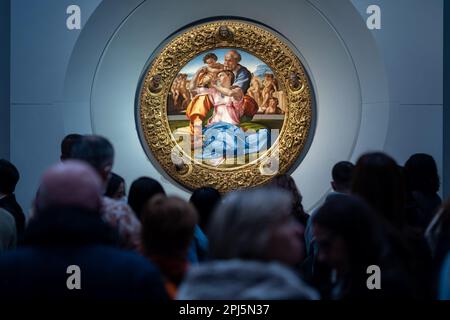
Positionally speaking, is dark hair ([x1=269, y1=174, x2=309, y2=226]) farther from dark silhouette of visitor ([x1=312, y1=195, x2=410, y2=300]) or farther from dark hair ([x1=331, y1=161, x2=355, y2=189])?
dark silhouette of visitor ([x1=312, y1=195, x2=410, y2=300])

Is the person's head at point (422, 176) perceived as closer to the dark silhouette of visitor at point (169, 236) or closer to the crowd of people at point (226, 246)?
the crowd of people at point (226, 246)

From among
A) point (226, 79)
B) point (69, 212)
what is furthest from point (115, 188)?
point (226, 79)

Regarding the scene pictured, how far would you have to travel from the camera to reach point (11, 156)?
945cm

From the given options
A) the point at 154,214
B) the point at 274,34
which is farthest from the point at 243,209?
the point at 274,34

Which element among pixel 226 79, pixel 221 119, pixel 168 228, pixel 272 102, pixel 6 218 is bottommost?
pixel 6 218

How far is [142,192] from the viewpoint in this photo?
17.2 feet

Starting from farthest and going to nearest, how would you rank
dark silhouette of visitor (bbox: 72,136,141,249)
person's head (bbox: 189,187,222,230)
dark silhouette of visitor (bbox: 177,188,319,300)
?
person's head (bbox: 189,187,222,230), dark silhouette of visitor (bbox: 72,136,141,249), dark silhouette of visitor (bbox: 177,188,319,300)

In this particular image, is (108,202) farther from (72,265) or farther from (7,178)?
(7,178)

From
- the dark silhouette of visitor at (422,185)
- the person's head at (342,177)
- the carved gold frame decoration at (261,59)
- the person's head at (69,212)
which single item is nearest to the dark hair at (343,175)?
the person's head at (342,177)

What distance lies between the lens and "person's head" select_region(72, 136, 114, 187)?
437cm

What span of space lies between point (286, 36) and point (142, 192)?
5180mm

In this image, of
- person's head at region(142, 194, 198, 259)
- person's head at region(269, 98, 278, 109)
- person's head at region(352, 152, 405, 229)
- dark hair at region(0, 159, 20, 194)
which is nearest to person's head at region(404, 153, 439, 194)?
person's head at region(352, 152, 405, 229)
